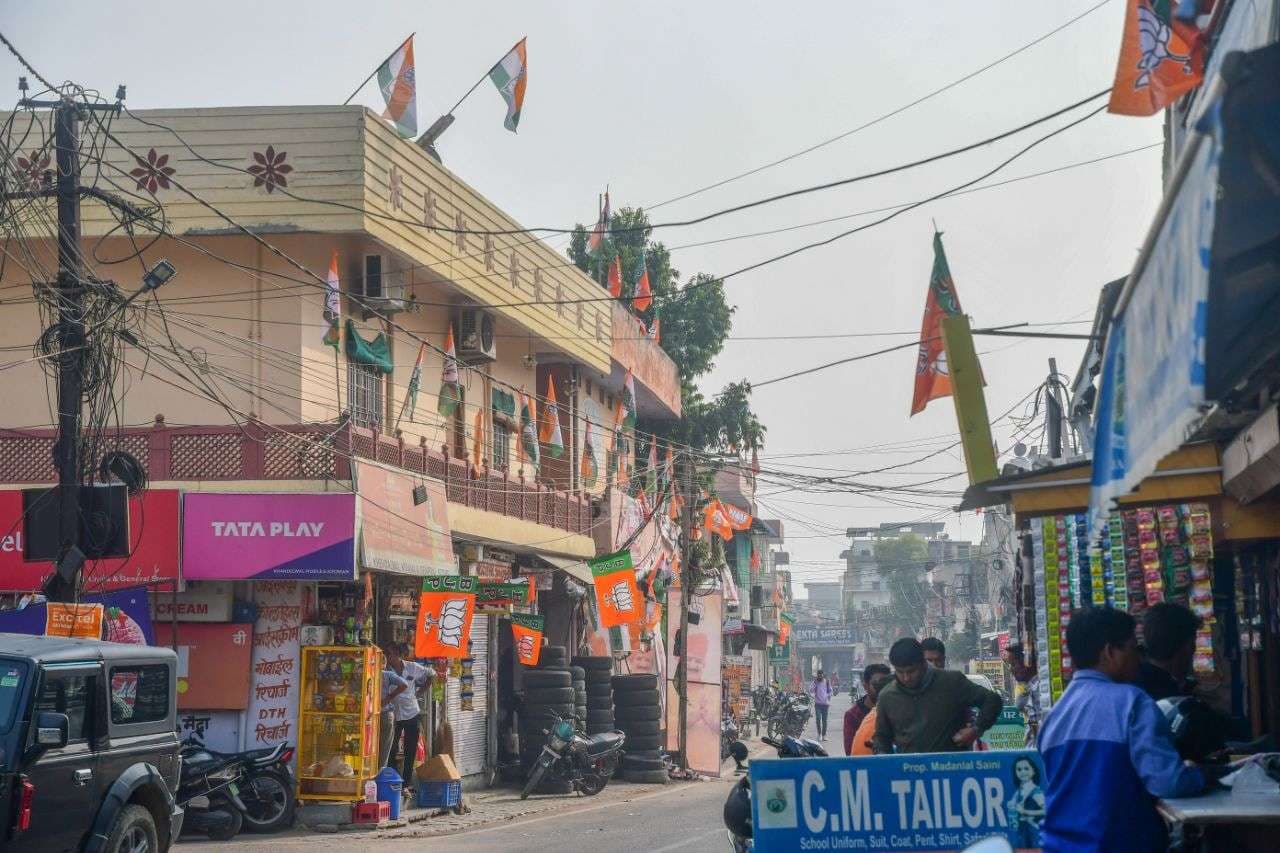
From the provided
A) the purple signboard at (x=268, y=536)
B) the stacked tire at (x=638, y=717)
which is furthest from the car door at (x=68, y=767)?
the stacked tire at (x=638, y=717)

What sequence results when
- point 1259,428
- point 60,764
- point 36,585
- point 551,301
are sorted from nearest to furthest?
point 1259,428
point 60,764
point 36,585
point 551,301

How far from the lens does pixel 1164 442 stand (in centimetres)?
423

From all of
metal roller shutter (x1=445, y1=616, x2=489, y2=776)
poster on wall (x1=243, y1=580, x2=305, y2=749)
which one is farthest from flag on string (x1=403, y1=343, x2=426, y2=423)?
poster on wall (x1=243, y1=580, x2=305, y2=749)

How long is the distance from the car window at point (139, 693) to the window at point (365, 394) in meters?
10.3

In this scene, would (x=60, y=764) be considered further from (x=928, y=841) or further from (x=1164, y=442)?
(x=1164, y=442)

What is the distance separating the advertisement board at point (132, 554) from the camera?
19266 millimetres

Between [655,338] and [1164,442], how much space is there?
3430 cm

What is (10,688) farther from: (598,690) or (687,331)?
(687,331)

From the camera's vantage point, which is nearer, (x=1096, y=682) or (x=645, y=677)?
(x=1096, y=682)

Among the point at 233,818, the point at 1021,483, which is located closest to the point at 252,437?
the point at 233,818

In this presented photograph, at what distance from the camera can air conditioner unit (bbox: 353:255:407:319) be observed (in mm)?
22934

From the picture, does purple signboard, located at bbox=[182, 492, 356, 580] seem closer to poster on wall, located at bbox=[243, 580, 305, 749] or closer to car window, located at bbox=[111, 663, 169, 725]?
poster on wall, located at bbox=[243, 580, 305, 749]

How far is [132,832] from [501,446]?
18.6 meters

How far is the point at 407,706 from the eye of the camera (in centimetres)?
2164
